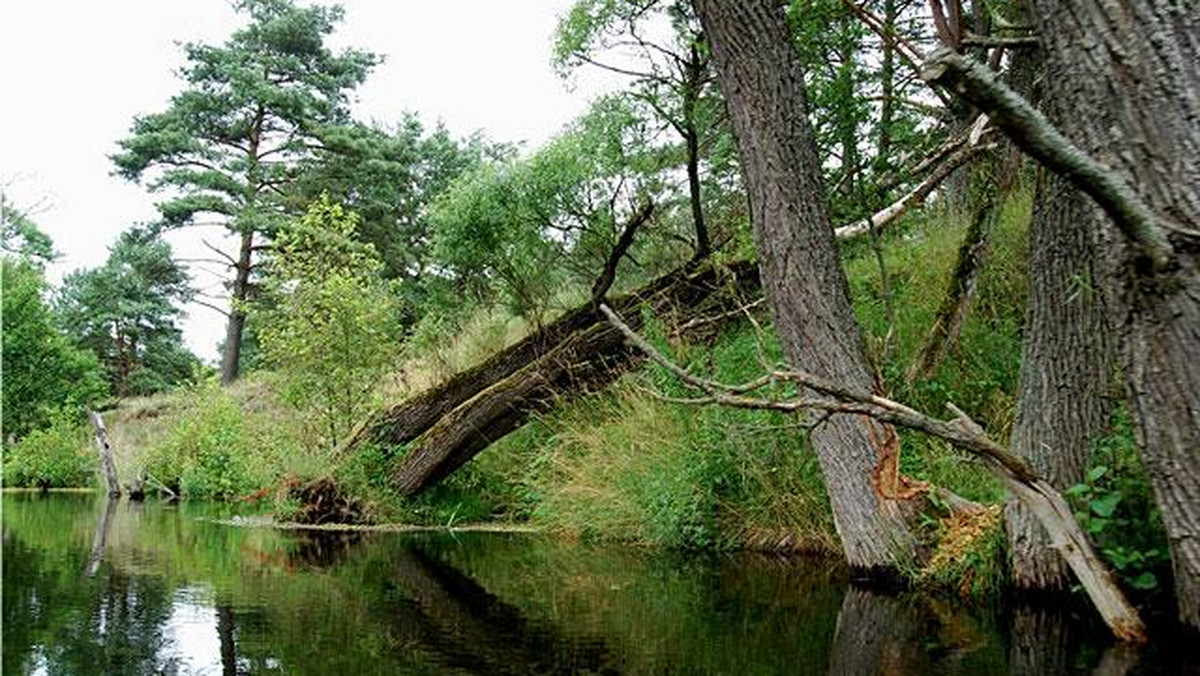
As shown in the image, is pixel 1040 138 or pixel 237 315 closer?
pixel 1040 138

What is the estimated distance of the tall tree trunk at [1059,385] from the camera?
15.2ft

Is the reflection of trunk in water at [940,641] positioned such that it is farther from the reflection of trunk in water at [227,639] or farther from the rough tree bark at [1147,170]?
the reflection of trunk in water at [227,639]

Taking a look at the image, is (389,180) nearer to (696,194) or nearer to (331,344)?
(331,344)

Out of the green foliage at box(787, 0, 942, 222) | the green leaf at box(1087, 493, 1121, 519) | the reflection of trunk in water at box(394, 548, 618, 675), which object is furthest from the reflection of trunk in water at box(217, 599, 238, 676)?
→ the green foliage at box(787, 0, 942, 222)

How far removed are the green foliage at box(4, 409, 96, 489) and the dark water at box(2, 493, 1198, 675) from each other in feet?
51.4

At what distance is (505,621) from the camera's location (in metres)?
4.40

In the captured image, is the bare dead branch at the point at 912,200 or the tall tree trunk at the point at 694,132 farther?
the tall tree trunk at the point at 694,132

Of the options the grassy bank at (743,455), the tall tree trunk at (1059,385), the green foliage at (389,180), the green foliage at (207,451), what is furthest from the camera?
the green foliage at (389,180)

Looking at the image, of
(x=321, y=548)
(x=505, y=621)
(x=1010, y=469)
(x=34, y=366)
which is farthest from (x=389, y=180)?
(x=1010, y=469)

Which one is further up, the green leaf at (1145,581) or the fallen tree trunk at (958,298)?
the fallen tree trunk at (958,298)

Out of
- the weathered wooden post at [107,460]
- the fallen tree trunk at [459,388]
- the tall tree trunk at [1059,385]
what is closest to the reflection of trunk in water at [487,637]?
the tall tree trunk at [1059,385]

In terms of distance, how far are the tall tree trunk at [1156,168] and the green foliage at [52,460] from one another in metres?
22.0

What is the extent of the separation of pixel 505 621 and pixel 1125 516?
2581 mm

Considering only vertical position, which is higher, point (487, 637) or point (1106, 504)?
point (1106, 504)
